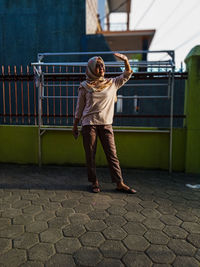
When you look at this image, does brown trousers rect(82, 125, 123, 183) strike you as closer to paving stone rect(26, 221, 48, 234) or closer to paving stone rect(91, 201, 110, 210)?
paving stone rect(91, 201, 110, 210)

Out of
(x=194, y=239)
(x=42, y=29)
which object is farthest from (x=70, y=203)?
(x=42, y=29)

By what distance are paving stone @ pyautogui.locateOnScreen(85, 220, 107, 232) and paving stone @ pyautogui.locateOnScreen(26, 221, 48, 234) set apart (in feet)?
1.36

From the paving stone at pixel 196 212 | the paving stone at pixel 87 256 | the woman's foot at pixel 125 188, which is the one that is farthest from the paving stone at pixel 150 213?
the paving stone at pixel 87 256

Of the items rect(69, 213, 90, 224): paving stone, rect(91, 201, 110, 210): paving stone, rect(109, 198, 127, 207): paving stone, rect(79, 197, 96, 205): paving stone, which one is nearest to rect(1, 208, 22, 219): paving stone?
rect(69, 213, 90, 224): paving stone

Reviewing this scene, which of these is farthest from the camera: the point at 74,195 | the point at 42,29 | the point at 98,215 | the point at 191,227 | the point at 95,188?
the point at 42,29

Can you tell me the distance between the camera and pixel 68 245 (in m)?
1.97

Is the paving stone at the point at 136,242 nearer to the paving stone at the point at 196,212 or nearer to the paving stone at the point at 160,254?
the paving stone at the point at 160,254

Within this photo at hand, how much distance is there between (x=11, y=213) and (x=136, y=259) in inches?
57.4

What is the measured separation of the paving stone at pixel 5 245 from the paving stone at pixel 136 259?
0.95 metres

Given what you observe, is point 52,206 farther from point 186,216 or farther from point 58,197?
point 186,216

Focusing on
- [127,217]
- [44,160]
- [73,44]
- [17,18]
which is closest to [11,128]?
[44,160]

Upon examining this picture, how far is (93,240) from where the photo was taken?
2039 millimetres

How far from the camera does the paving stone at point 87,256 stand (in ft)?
5.72

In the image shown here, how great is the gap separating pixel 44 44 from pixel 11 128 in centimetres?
617
